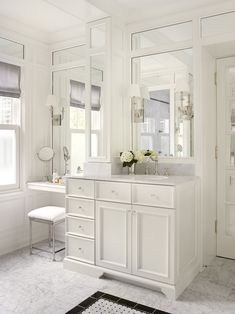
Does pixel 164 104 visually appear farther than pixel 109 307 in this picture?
Yes

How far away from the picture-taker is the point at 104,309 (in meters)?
2.36

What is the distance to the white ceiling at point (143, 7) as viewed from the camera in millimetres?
3029

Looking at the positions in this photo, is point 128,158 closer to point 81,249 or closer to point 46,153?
point 81,249

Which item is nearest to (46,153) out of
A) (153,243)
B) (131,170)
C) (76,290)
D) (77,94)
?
(77,94)

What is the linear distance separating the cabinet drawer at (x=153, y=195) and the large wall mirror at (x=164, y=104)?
0.75 m

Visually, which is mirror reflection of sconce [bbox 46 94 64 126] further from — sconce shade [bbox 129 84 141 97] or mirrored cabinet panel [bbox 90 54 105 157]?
sconce shade [bbox 129 84 141 97]

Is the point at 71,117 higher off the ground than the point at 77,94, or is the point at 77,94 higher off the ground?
the point at 77,94

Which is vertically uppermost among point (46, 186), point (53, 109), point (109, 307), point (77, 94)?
point (77, 94)

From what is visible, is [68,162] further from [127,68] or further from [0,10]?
[0,10]

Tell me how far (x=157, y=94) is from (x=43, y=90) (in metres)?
1.59

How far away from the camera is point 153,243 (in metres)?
2.64

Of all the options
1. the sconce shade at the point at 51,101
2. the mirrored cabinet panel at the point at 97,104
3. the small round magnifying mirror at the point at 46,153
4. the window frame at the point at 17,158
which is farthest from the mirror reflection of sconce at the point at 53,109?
the mirrored cabinet panel at the point at 97,104

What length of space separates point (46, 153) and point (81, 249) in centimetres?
150

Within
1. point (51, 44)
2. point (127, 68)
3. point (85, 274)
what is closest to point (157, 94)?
point (127, 68)
